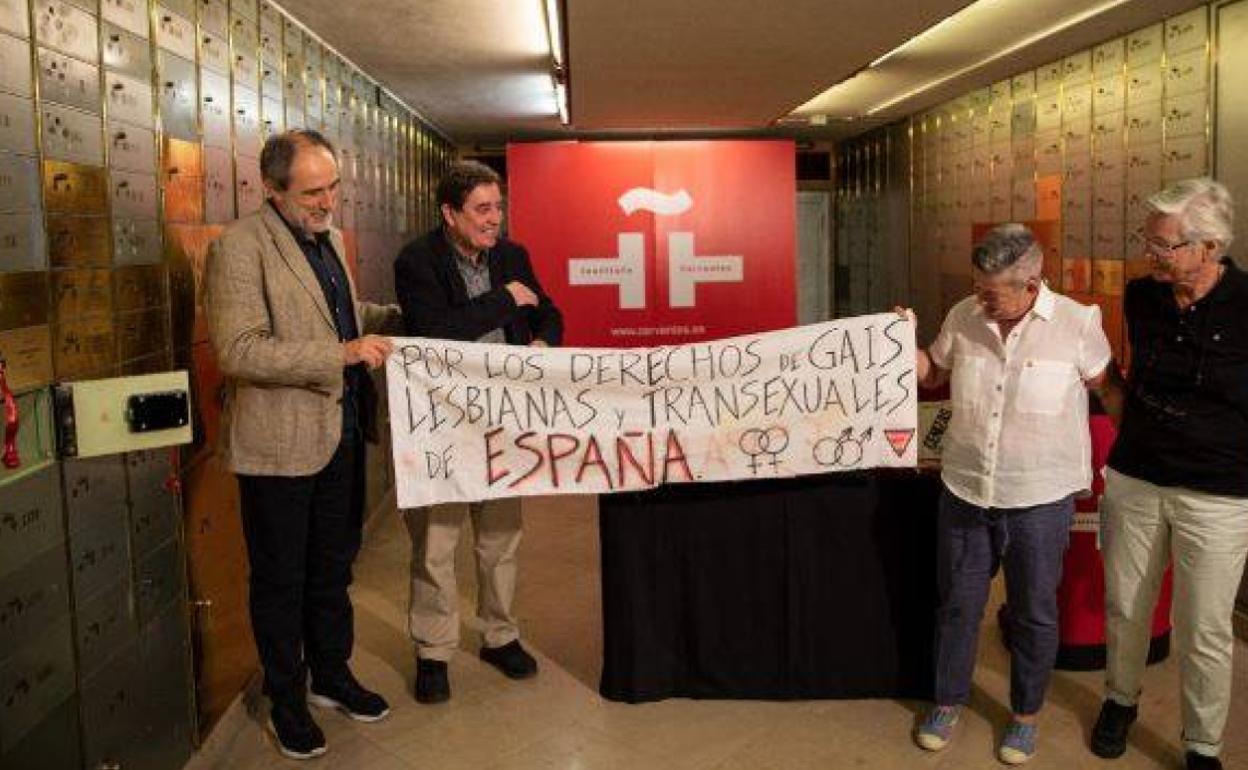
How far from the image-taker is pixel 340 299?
2.53m

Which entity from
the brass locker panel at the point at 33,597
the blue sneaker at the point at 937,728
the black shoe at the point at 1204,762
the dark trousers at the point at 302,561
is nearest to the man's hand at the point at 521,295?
the dark trousers at the point at 302,561

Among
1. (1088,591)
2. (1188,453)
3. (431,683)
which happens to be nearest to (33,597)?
(431,683)

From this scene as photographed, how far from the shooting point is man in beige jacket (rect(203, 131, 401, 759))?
229cm

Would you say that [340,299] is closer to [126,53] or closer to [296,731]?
[126,53]

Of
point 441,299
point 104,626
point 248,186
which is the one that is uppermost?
point 248,186

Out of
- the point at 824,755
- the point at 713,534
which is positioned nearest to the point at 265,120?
the point at 713,534

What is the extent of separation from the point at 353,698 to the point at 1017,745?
5.39 ft

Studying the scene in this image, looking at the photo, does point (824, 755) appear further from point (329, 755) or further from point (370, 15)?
point (370, 15)

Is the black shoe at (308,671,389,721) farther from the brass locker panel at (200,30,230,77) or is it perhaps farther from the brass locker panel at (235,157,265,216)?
the brass locker panel at (200,30,230,77)

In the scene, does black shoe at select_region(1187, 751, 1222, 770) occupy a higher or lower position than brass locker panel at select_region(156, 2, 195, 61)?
lower

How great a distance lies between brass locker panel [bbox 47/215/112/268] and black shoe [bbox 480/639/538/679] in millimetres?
1531

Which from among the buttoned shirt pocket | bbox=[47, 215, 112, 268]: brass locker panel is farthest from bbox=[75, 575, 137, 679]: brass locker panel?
the buttoned shirt pocket

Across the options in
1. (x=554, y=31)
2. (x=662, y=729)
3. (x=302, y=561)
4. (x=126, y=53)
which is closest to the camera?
(x=126, y=53)

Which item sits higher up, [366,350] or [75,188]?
[75,188]
